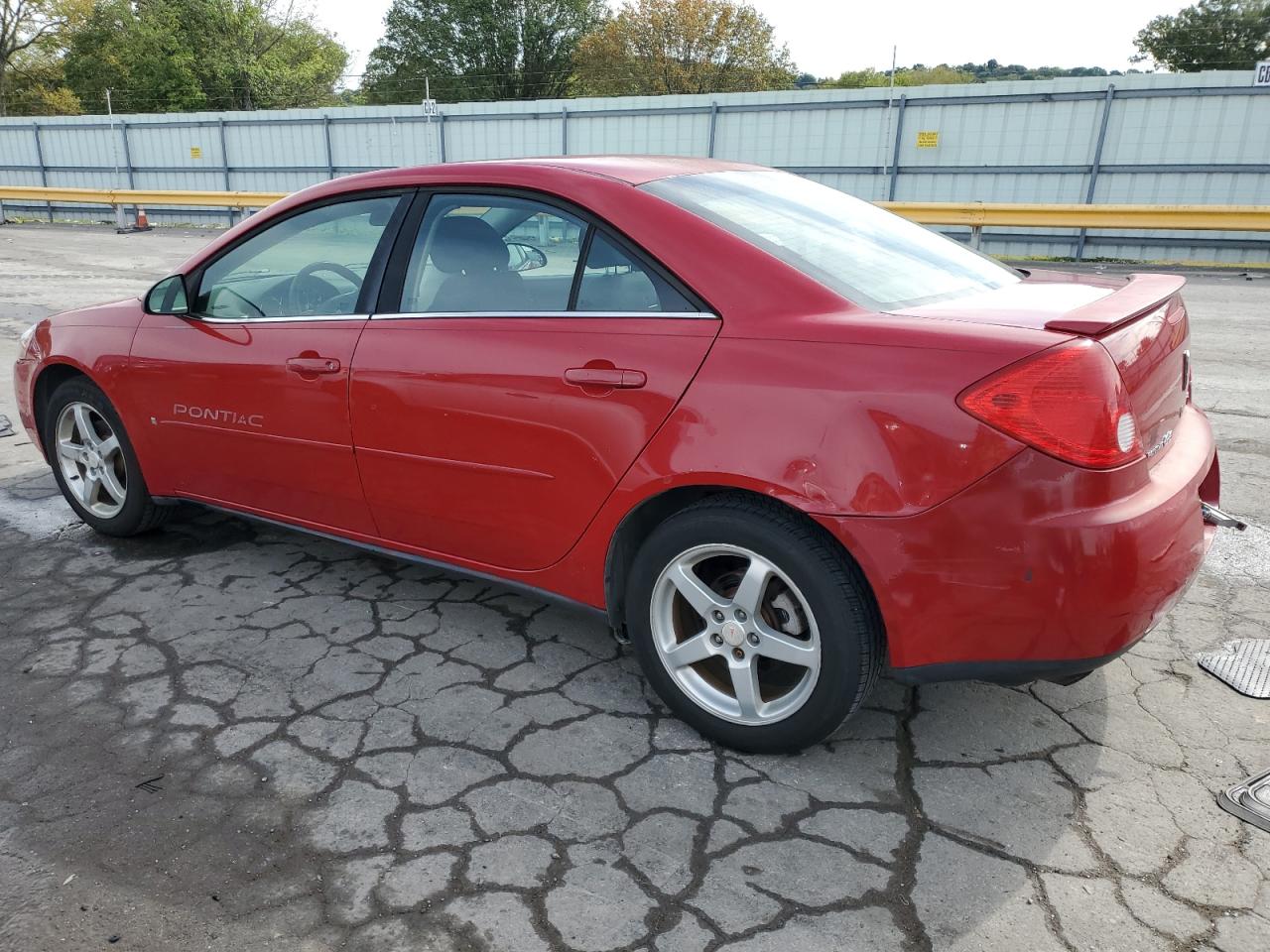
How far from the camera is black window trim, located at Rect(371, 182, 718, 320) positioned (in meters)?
2.55

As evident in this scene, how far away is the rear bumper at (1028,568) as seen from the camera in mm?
2076

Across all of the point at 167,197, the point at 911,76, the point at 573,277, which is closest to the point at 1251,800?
the point at 573,277

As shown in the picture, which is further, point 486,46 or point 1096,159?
point 486,46

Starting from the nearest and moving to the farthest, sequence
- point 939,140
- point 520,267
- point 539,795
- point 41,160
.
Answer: point 539,795 < point 520,267 < point 939,140 < point 41,160

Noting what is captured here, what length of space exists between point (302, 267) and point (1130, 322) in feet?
9.15

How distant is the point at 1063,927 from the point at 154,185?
28809 millimetres

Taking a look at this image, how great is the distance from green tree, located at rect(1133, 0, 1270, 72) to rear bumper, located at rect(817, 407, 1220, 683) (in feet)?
188

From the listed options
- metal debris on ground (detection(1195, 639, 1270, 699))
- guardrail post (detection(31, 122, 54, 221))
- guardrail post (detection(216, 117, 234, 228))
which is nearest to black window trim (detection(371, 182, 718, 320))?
metal debris on ground (detection(1195, 639, 1270, 699))

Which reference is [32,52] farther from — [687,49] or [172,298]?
[172,298]

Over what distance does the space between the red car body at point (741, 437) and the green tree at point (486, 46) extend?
5932 cm

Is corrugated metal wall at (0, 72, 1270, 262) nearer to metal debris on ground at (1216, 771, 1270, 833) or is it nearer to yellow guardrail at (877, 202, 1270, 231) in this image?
yellow guardrail at (877, 202, 1270, 231)

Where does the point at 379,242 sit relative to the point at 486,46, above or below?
below

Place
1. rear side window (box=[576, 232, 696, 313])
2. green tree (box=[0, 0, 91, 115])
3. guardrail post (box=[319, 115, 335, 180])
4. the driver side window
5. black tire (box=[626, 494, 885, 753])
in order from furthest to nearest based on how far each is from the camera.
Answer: green tree (box=[0, 0, 91, 115]) < guardrail post (box=[319, 115, 335, 180]) < the driver side window < rear side window (box=[576, 232, 696, 313]) < black tire (box=[626, 494, 885, 753])

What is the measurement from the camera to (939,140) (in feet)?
55.4
